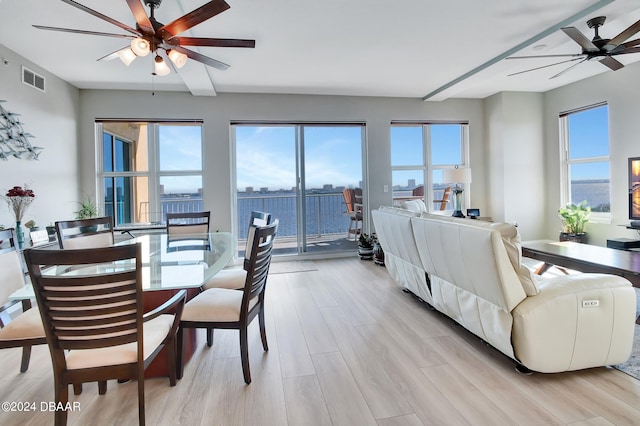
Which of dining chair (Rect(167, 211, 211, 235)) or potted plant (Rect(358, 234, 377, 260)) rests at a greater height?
dining chair (Rect(167, 211, 211, 235))

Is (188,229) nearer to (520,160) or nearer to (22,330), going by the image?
(22,330)

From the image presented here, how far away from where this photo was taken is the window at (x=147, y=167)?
16.2 feet

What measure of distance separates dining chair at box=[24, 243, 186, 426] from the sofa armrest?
2.01 meters

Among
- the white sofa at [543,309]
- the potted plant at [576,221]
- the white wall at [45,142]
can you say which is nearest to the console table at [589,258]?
the white sofa at [543,309]

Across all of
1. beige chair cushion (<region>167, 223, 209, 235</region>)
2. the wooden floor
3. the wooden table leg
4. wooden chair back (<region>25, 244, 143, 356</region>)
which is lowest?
the wooden floor

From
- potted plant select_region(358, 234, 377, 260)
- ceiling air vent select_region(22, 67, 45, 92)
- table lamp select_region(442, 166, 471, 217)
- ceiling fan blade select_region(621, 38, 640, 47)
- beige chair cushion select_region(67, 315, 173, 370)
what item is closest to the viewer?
beige chair cushion select_region(67, 315, 173, 370)

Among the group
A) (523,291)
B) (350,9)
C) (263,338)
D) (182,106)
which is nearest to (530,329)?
(523,291)

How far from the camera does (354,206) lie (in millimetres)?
5766

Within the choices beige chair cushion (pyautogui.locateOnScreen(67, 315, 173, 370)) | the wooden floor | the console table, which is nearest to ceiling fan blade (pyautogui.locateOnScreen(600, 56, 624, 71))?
the console table

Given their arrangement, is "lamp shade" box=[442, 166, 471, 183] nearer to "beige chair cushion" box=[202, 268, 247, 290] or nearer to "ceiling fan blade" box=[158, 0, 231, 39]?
"beige chair cushion" box=[202, 268, 247, 290]

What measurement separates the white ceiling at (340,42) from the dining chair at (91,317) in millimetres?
2250

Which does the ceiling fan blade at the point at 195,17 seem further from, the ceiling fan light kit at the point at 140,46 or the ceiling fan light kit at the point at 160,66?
the ceiling fan light kit at the point at 160,66

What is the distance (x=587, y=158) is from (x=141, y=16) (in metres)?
6.03

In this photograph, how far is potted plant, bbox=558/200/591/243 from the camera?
4.80 metres
